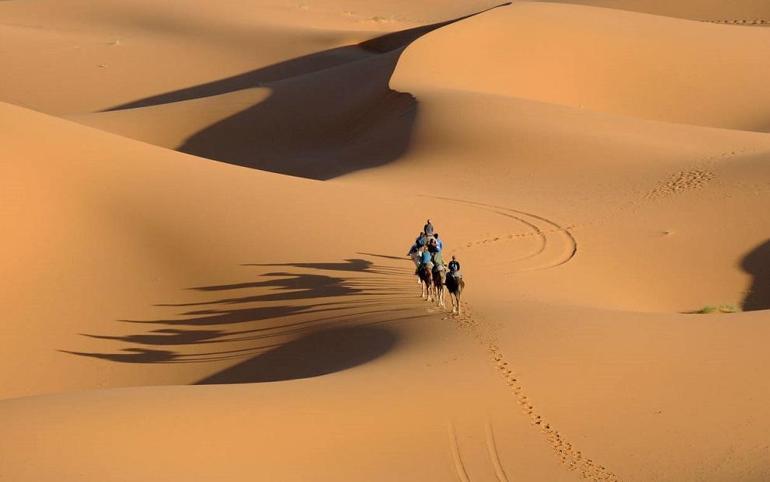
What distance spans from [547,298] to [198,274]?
5227 millimetres

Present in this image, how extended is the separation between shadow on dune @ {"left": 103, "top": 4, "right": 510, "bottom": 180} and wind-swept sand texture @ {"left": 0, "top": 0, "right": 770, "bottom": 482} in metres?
0.11

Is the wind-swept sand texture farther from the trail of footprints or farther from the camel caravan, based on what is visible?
the camel caravan

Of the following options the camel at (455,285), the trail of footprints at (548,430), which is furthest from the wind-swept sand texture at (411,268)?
the camel at (455,285)

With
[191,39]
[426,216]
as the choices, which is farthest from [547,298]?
[191,39]

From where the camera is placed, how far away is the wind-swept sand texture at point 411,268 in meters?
11.9

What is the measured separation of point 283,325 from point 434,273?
86.3 inches

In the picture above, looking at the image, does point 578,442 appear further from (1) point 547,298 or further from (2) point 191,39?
(2) point 191,39

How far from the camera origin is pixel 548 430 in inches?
484

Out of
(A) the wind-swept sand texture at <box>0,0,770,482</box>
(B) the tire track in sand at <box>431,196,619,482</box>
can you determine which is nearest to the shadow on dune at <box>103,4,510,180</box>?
(A) the wind-swept sand texture at <box>0,0,770,482</box>

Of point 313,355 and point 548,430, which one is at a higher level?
point 313,355

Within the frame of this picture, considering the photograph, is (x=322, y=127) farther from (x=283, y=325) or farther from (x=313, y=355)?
(x=313, y=355)

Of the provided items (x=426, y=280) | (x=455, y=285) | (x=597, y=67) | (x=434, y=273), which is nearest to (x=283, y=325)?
(x=426, y=280)

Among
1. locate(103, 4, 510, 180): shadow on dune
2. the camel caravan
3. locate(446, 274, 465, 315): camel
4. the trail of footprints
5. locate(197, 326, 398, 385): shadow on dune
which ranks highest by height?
locate(103, 4, 510, 180): shadow on dune

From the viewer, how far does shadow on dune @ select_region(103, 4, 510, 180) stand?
30688 millimetres
